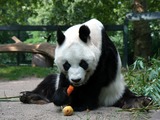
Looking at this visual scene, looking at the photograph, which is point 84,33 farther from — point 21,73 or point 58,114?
point 21,73

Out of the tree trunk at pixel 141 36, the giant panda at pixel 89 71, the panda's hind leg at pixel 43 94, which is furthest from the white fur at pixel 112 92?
the tree trunk at pixel 141 36

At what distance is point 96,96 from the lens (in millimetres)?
4078

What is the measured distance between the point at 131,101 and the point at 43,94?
1.24 m

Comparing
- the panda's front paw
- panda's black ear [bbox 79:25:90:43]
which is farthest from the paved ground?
panda's black ear [bbox 79:25:90:43]

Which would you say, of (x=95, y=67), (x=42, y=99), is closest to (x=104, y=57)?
(x=95, y=67)

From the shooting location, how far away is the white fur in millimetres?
4207

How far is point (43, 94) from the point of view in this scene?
188 inches

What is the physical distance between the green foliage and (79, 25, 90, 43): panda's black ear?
3.91 ft

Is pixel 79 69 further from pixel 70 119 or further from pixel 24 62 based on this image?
pixel 24 62

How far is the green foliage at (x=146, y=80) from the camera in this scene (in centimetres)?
446

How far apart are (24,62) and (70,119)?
30.4 ft

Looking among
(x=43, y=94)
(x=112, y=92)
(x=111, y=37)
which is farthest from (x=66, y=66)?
(x=111, y=37)

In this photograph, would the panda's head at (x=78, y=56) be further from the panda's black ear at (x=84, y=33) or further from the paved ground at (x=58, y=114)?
the paved ground at (x=58, y=114)

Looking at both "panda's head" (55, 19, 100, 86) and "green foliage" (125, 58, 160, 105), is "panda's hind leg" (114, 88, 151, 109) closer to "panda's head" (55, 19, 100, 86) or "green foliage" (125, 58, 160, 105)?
"green foliage" (125, 58, 160, 105)
